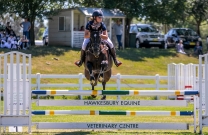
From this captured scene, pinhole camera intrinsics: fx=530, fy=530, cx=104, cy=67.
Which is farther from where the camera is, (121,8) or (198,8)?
(198,8)

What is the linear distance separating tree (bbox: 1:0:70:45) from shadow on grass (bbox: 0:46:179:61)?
6.80 ft

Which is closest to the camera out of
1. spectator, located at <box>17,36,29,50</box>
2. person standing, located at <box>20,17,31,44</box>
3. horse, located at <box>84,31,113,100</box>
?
horse, located at <box>84,31,113,100</box>

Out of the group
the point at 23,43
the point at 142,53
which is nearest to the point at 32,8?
the point at 23,43

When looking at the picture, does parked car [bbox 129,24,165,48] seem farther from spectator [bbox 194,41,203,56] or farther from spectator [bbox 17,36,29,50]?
spectator [bbox 17,36,29,50]

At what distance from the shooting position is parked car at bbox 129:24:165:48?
37.7 meters

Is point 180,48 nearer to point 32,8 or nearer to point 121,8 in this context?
point 121,8

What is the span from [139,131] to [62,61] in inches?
761

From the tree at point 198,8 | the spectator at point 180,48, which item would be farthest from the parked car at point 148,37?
the tree at point 198,8

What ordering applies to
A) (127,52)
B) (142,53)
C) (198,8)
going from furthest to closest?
1. (198,8)
2. (142,53)
3. (127,52)

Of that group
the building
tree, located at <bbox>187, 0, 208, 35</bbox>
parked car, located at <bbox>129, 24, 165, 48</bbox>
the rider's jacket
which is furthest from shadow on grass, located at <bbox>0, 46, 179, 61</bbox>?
the rider's jacket

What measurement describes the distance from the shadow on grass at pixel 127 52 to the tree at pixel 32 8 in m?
2.07

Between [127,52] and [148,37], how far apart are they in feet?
12.0

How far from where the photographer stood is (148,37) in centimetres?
3766

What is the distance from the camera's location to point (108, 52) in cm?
1338
